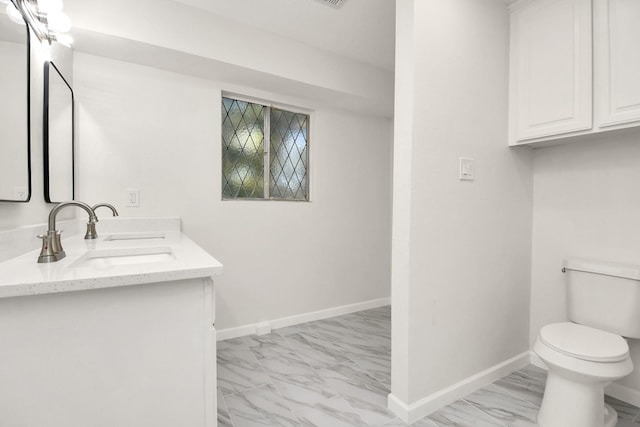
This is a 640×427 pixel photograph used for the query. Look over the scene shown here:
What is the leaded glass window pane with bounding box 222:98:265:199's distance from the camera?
2.40 metres

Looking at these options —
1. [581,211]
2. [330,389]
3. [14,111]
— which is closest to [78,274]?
[14,111]

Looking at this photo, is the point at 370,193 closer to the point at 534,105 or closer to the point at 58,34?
the point at 534,105

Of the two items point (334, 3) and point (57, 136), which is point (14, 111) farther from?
point (334, 3)

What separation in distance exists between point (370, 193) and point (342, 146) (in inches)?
22.8

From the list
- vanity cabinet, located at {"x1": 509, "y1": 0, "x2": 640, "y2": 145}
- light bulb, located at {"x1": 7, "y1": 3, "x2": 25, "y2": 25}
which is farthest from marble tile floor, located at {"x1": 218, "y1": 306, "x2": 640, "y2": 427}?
light bulb, located at {"x1": 7, "y1": 3, "x2": 25, "y2": 25}

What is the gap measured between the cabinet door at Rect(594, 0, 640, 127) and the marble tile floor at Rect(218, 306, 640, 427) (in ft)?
5.00

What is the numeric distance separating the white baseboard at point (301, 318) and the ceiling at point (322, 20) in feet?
7.53

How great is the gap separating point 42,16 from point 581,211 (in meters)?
3.01

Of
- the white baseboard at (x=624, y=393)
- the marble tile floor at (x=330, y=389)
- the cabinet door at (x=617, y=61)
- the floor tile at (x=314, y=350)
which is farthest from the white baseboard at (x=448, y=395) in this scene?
the cabinet door at (x=617, y=61)

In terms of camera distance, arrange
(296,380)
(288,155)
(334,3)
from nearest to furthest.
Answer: (296,380) < (334,3) < (288,155)

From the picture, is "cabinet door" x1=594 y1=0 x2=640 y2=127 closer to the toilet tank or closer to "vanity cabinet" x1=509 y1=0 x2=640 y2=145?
"vanity cabinet" x1=509 y1=0 x2=640 y2=145

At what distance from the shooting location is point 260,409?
1.52 meters

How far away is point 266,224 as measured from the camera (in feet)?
8.25

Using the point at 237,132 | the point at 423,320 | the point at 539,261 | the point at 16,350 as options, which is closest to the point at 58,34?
the point at 237,132
